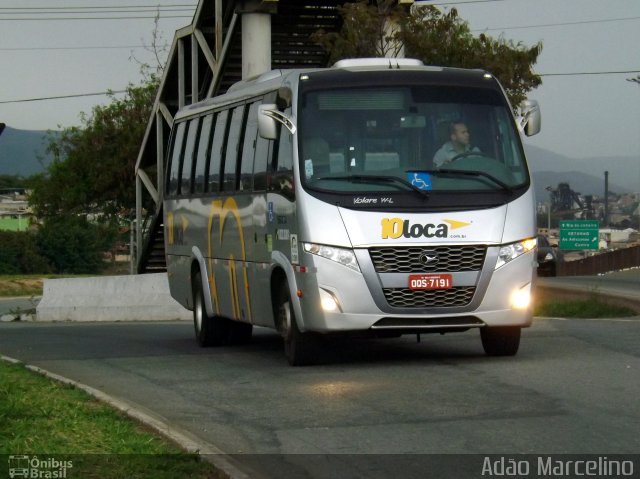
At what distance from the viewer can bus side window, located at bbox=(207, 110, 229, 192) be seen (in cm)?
1653

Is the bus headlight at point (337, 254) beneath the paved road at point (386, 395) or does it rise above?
above

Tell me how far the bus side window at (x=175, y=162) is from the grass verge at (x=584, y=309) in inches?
312

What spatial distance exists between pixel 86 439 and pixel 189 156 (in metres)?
9.86

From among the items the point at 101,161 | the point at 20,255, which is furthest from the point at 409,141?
the point at 20,255

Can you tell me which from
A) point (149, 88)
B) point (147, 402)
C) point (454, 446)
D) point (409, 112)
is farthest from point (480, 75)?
point (149, 88)

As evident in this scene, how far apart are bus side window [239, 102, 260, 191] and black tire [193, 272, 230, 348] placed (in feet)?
7.54

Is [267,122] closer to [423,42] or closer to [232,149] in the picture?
[232,149]

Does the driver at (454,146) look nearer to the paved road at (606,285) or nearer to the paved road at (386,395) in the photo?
the paved road at (386,395)

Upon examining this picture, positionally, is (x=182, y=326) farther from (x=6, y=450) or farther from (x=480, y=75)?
(x=6, y=450)

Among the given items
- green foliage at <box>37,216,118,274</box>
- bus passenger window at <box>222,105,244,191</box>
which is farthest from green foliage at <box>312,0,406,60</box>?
green foliage at <box>37,216,118,274</box>

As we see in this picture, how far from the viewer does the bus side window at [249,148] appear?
49.4 ft

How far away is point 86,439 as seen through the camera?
8.73 meters

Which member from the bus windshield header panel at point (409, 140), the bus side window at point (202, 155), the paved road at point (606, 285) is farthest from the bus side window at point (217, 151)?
the paved road at point (606, 285)

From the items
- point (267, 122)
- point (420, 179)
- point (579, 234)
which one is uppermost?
point (267, 122)
